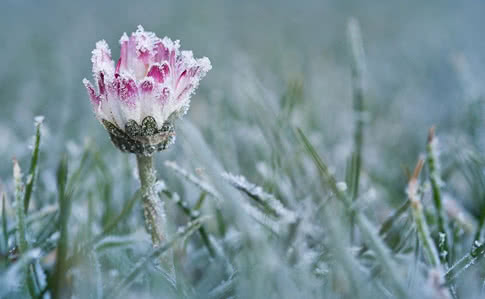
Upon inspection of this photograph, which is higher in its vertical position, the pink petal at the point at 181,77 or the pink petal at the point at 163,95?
the pink petal at the point at 181,77

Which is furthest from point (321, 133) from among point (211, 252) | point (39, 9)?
point (39, 9)

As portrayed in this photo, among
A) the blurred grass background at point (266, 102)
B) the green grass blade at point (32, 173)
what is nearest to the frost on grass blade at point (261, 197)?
the blurred grass background at point (266, 102)

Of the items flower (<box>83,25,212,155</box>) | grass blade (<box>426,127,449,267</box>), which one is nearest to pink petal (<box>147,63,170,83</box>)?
flower (<box>83,25,212,155</box>)

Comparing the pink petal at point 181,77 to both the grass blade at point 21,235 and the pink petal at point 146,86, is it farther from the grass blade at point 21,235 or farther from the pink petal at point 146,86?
the grass blade at point 21,235

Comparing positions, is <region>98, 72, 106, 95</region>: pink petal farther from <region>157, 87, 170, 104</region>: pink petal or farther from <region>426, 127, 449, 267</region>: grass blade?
<region>426, 127, 449, 267</region>: grass blade

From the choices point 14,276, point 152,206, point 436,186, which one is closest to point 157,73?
point 152,206

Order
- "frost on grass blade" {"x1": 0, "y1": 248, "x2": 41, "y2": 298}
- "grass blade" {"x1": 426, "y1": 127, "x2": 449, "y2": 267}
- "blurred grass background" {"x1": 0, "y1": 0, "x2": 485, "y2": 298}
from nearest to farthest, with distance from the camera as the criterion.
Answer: "frost on grass blade" {"x1": 0, "y1": 248, "x2": 41, "y2": 298} → "grass blade" {"x1": 426, "y1": 127, "x2": 449, "y2": 267} → "blurred grass background" {"x1": 0, "y1": 0, "x2": 485, "y2": 298}

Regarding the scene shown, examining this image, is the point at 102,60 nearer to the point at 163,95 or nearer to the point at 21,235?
the point at 163,95
